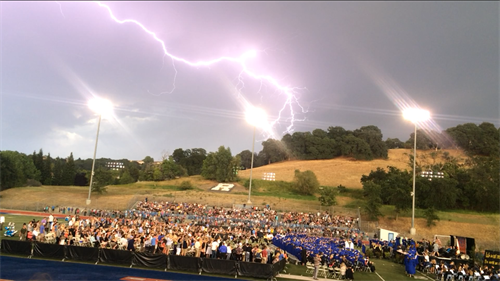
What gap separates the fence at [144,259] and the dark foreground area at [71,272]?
0.57 metres

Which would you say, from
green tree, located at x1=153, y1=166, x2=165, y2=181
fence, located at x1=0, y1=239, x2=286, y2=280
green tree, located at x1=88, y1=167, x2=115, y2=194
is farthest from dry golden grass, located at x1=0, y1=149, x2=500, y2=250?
fence, located at x1=0, y1=239, x2=286, y2=280

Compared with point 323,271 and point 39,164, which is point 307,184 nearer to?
point 323,271

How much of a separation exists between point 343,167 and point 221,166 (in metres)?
40.1

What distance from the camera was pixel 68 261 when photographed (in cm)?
1747

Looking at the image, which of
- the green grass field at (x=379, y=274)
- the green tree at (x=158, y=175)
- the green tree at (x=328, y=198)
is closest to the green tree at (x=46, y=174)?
the green tree at (x=158, y=175)

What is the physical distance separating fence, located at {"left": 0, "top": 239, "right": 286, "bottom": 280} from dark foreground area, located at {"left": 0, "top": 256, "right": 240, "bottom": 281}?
1.89 ft

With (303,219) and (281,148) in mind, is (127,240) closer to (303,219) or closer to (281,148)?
(303,219)

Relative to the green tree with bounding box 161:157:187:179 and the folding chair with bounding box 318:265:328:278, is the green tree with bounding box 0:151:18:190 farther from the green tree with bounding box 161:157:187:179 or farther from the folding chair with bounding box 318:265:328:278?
the folding chair with bounding box 318:265:328:278

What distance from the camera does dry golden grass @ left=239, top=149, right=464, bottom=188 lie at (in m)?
94.9

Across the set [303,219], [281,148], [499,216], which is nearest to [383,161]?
[281,148]

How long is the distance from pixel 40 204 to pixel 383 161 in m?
98.5

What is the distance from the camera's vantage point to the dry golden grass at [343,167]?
9488cm

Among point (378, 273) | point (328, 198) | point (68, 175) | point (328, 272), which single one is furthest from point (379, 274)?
point (68, 175)

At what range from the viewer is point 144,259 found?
17312mm
